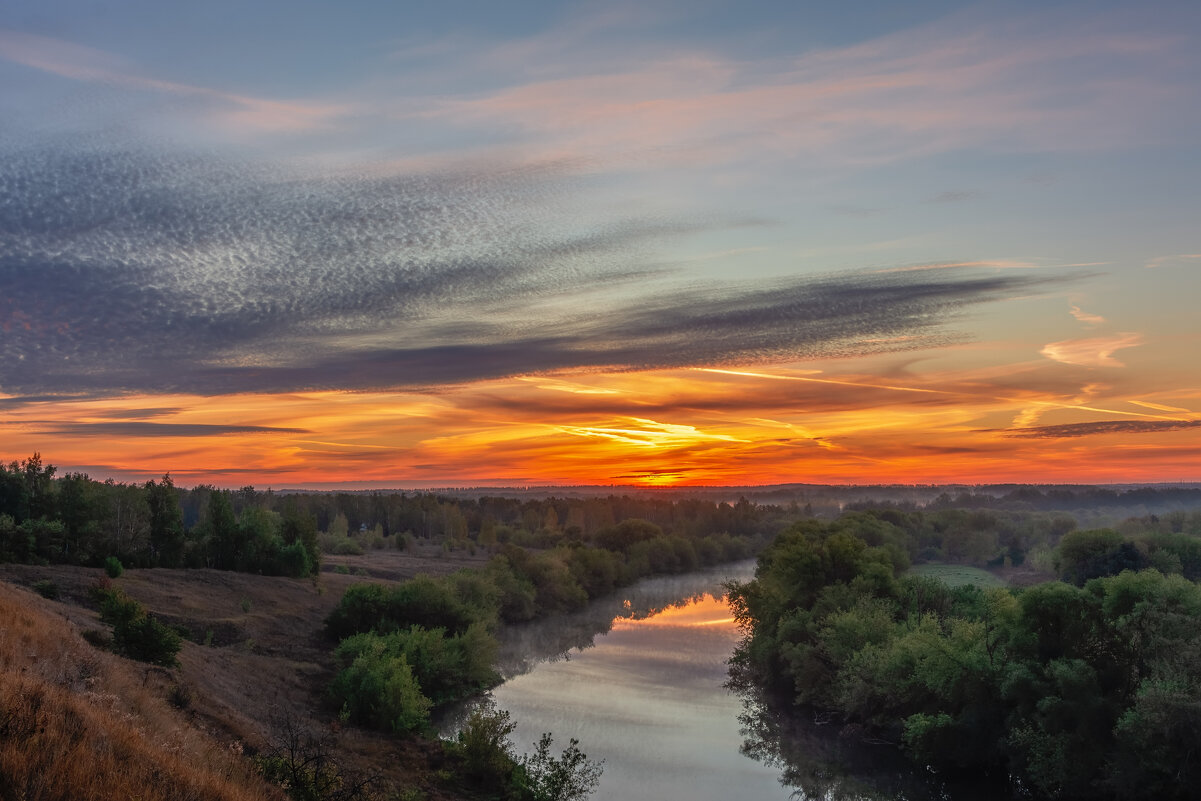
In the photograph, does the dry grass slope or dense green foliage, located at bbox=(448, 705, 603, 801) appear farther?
dense green foliage, located at bbox=(448, 705, 603, 801)

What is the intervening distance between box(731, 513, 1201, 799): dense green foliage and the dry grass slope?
2734 centimetres

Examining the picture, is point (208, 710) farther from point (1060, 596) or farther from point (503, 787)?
point (1060, 596)

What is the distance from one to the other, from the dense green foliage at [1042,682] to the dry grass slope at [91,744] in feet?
89.7

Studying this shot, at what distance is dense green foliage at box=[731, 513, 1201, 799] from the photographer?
29.3 m

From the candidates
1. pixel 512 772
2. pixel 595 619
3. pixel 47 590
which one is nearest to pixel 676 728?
pixel 512 772

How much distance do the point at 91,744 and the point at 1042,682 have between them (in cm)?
3221

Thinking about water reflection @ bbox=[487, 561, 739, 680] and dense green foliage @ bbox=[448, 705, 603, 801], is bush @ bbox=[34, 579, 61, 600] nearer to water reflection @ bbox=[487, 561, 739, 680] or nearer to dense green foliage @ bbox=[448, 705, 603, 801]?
dense green foliage @ bbox=[448, 705, 603, 801]

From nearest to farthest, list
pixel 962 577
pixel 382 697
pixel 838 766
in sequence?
1. pixel 838 766
2. pixel 382 697
3. pixel 962 577

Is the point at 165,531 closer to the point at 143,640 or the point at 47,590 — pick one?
the point at 47,590

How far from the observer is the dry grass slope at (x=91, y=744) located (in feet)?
38.9

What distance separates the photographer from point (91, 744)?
13.6 metres

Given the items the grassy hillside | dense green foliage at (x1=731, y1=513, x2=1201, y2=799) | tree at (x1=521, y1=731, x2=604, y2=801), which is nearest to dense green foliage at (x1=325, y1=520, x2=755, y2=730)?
the grassy hillside

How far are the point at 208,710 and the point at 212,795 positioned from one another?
17841mm

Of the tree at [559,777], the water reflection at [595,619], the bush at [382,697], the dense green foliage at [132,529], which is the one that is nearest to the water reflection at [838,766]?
the tree at [559,777]
